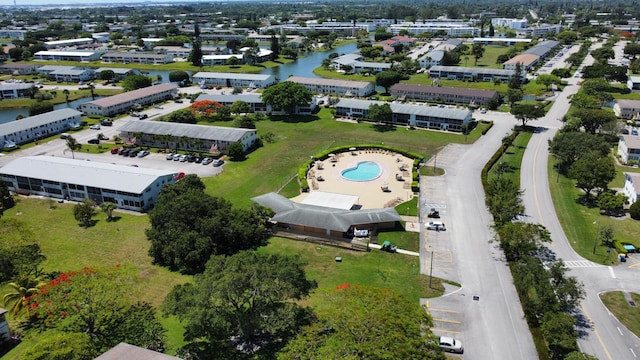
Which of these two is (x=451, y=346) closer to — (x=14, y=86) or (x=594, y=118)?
(x=594, y=118)

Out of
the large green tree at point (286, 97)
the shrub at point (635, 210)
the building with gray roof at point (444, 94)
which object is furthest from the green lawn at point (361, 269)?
the building with gray roof at point (444, 94)

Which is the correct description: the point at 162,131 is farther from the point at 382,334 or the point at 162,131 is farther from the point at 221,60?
the point at 221,60

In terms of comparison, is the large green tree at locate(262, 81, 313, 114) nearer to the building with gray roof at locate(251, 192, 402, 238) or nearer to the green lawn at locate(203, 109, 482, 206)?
the green lawn at locate(203, 109, 482, 206)

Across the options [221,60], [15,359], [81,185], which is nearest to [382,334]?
[15,359]

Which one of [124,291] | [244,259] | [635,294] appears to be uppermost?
[244,259]

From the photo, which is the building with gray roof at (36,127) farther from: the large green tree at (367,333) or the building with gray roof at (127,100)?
the large green tree at (367,333)
